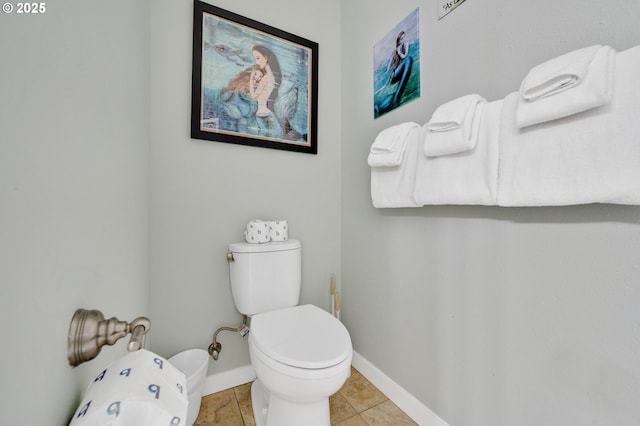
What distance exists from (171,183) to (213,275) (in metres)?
0.50

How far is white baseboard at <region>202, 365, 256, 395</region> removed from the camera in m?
1.27

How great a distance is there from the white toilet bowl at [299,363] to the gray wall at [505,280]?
405 mm

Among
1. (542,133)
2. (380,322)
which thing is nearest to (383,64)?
(542,133)

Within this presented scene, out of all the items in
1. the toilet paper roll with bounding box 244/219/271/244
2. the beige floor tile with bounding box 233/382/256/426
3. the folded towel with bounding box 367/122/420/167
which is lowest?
the beige floor tile with bounding box 233/382/256/426

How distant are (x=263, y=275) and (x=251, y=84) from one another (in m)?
1.03

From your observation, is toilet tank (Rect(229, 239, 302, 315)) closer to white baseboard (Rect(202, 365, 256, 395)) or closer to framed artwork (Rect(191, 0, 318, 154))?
white baseboard (Rect(202, 365, 256, 395))

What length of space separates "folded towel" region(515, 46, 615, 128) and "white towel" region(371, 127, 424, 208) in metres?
0.36

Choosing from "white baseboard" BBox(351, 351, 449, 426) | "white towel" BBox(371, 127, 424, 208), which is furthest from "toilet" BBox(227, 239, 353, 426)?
"white towel" BBox(371, 127, 424, 208)

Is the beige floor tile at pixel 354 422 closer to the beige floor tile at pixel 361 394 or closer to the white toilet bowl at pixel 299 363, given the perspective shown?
the beige floor tile at pixel 361 394

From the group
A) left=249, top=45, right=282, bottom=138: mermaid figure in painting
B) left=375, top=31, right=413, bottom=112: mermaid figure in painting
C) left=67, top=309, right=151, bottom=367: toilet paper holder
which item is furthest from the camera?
left=249, top=45, right=282, bottom=138: mermaid figure in painting

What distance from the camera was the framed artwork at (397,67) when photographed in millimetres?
1106

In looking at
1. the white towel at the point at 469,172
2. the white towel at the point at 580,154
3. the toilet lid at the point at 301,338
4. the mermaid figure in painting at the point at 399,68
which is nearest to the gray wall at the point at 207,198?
the toilet lid at the point at 301,338

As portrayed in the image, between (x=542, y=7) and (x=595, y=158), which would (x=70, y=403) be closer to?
(x=595, y=158)

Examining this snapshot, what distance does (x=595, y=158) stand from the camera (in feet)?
1.87
